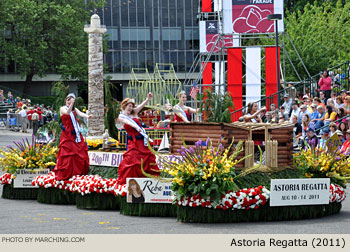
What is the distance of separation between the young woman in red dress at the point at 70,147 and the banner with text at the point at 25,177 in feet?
4.01

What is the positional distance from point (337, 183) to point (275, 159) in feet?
3.85

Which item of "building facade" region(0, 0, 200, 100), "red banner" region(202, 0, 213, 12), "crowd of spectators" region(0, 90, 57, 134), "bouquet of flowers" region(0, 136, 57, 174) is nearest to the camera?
"bouquet of flowers" region(0, 136, 57, 174)

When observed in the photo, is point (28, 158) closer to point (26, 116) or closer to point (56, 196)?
point (56, 196)

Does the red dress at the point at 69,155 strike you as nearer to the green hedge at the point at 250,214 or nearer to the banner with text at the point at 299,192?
the green hedge at the point at 250,214

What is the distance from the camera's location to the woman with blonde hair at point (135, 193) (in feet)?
39.9

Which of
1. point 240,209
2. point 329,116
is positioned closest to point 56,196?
point 240,209

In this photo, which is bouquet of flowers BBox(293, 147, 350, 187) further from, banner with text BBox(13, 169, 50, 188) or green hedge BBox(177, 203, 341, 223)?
banner with text BBox(13, 169, 50, 188)

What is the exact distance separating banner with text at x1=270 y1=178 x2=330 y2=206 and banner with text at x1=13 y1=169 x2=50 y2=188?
6319mm

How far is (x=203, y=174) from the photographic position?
1097 centimetres

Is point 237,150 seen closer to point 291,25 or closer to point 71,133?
point 71,133

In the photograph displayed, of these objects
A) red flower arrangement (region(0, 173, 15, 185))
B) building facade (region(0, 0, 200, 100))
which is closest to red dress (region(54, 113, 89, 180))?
red flower arrangement (region(0, 173, 15, 185))

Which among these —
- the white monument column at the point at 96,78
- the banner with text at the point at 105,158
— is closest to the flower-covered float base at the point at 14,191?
the banner with text at the point at 105,158

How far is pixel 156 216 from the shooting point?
12234mm

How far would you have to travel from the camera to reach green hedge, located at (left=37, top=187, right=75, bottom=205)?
47.6 ft
